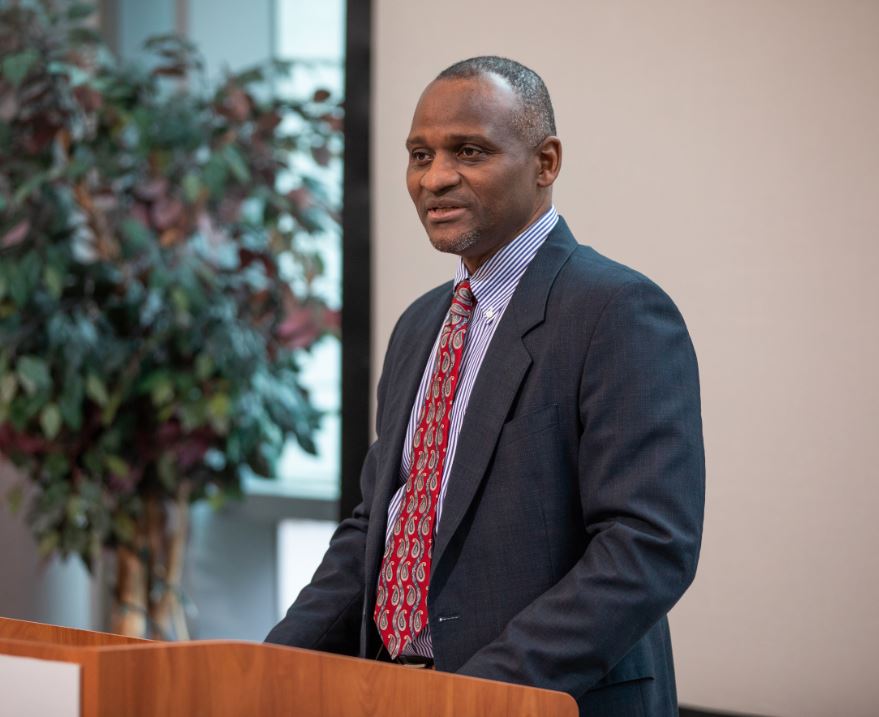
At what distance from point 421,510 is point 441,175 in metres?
0.45

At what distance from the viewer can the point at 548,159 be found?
4.94 ft

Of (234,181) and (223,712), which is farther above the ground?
(234,181)

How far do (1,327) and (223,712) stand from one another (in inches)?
86.8

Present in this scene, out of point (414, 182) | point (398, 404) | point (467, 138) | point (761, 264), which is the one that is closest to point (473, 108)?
point (467, 138)

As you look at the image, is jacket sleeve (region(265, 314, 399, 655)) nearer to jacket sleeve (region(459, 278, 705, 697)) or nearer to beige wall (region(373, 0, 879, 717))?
jacket sleeve (region(459, 278, 705, 697))

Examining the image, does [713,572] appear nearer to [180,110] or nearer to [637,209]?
[637,209]

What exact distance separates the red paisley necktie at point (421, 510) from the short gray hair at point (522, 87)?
233mm

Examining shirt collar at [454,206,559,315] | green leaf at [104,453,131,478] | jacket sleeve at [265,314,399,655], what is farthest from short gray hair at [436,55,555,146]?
green leaf at [104,453,131,478]

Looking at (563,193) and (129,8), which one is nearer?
(563,193)

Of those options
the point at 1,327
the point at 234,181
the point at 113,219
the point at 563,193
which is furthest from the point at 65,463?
the point at 563,193

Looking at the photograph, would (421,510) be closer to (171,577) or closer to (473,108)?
(473,108)

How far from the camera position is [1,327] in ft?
9.84

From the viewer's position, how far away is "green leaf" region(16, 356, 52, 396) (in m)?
2.94

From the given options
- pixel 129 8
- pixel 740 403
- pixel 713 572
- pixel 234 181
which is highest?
pixel 129 8
